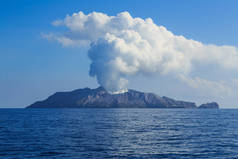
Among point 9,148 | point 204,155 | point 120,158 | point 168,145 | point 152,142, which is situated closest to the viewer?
point 120,158

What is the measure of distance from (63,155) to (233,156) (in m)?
24.0

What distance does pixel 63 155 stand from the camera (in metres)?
38.5

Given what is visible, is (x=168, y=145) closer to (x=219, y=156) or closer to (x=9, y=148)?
(x=219, y=156)

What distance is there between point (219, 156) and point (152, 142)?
14.4 meters

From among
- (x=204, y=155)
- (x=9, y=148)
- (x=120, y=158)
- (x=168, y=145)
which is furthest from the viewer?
(x=168, y=145)

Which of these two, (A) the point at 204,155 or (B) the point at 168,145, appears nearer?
(A) the point at 204,155

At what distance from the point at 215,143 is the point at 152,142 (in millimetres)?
11592

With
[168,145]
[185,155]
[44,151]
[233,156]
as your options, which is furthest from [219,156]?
[44,151]

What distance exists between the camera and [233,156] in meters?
38.9

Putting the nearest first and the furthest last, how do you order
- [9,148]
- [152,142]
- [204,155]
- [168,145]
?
[204,155] < [9,148] < [168,145] < [152,142]

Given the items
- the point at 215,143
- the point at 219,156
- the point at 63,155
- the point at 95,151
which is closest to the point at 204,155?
the point at 219,156

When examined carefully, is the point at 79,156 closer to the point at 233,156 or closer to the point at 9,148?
the point at 9,148

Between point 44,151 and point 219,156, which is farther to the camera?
point 44,151

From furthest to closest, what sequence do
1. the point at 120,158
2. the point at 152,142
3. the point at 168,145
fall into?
the point at 152,142 → the point at 168,145 → the point at 120,158
